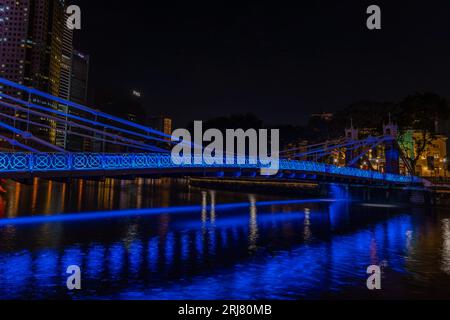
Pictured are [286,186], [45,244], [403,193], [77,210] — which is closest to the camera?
[45,244]

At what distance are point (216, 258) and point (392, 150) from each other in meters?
44.8

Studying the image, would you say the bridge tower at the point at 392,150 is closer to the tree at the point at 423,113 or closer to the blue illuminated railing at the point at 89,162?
the tree at the point at 423,113

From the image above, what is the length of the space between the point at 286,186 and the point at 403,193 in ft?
64.9

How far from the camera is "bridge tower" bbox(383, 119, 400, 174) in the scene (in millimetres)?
52219

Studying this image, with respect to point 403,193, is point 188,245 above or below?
below

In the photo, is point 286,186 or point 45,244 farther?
point 286,186

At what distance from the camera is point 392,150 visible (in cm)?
5344

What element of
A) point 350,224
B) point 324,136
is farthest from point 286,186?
point 350,224

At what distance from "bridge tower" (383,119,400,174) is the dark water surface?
27.1 meters

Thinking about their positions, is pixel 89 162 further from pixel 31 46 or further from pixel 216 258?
pixel 31 46

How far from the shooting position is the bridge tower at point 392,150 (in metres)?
52.2

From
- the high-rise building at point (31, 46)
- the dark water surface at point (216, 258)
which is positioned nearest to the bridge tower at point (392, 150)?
the dark water surface at point (216, 258)

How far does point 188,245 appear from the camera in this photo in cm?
1727
